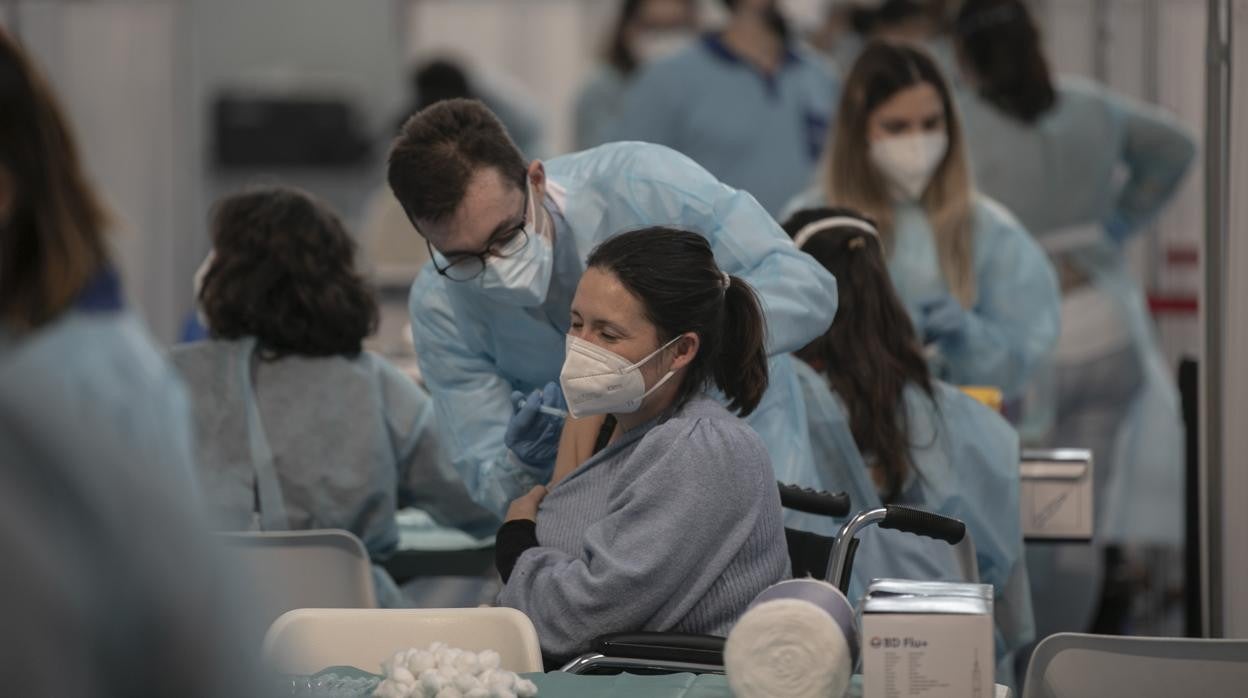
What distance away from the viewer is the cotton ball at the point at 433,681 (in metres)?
1.83

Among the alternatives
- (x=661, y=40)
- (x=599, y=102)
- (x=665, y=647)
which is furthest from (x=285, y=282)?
(x=661, y=40)

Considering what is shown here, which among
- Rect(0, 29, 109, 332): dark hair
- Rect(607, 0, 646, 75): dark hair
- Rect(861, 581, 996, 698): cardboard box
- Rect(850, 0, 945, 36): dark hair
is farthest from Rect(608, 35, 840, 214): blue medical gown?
Rect(0, 29, 109, 332): dark hair

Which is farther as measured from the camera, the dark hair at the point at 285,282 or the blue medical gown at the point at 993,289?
the blue medical gown at the point at 993,289

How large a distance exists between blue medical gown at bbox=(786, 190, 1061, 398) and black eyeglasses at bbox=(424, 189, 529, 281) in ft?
3.90

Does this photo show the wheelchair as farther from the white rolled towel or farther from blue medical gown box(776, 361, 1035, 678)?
blue medical gown box(776, 361, 1035, 678)

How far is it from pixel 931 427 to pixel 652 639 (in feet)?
3.10

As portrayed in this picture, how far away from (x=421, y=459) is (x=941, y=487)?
37.3 inches

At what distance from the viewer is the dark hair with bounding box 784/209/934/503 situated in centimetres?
281

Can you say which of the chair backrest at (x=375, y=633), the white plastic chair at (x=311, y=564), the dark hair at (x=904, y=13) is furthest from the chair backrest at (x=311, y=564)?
the dark hair at (x=904, y=13)

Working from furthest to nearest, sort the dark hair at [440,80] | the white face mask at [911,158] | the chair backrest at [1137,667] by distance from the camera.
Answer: the dark hair at [440,80]
the white face mask at [911,158]
the chair backrest at [1137,667]

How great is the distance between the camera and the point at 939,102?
361cm

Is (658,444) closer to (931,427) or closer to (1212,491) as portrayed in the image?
(931,427)

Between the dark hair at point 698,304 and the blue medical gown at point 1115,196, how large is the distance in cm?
217

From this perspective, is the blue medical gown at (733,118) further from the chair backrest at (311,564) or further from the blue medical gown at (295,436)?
the chair backrest at (311,564)
